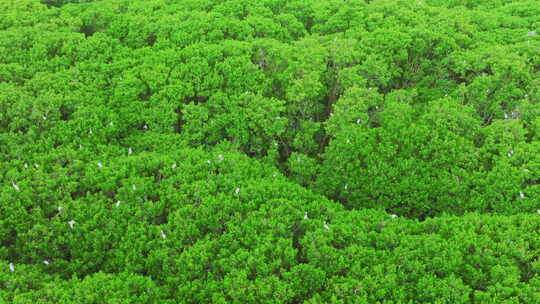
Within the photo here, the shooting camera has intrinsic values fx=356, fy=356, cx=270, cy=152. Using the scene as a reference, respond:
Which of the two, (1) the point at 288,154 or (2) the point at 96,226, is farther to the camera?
(1) the point at 288,154

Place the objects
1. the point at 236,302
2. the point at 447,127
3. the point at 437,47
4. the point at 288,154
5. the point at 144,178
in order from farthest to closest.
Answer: the point at 437,47 < the point at 288,154 < the point at 447,127 < the point at 144,178 < the point at 236,302

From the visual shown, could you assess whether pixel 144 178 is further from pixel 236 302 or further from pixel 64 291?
pixel 236 302

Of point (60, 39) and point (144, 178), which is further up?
point (60, 39)

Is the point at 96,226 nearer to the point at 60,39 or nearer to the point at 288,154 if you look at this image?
the point at 288,154

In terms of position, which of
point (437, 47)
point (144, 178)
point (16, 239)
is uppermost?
point (437, 47)

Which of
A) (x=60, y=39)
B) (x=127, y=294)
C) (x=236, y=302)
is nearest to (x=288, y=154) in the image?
(x=236, y=302)

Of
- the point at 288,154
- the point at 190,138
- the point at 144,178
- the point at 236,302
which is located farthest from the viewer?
the point at 288,154
